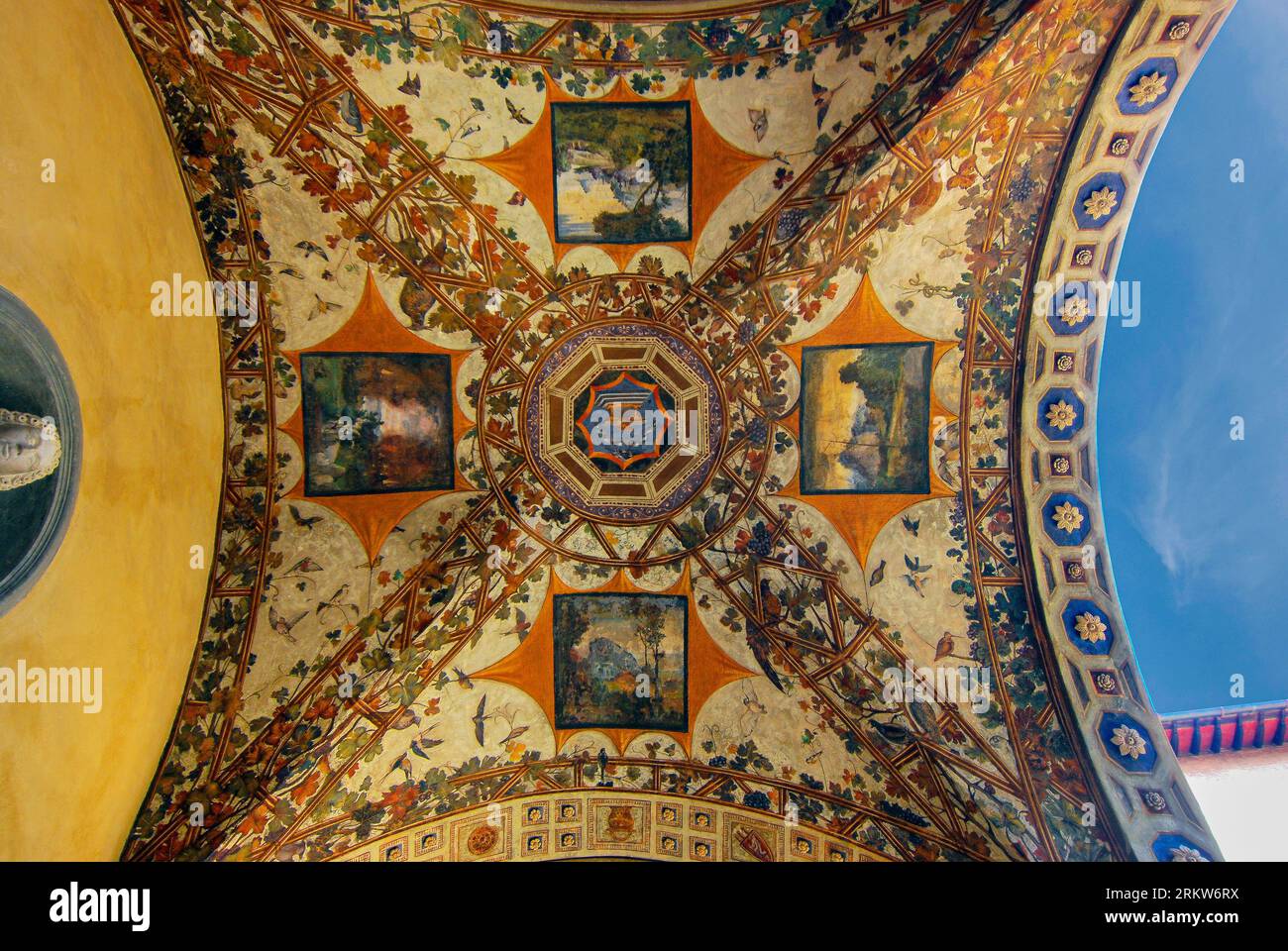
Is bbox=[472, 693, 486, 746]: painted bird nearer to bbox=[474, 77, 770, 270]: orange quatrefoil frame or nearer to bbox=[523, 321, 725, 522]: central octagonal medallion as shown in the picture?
bbox=[523, 321, 725, 522]: central octagonal medallion

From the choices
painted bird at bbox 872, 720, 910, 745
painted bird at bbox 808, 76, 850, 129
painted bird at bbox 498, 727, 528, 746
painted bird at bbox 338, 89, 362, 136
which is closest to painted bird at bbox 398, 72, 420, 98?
painted bird at bbox 338, 89, 362, 136

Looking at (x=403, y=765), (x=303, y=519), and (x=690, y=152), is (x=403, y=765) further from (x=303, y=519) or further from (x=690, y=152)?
(x=690, y=152)

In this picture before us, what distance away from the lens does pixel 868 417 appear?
794cm

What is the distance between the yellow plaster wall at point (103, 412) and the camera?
5164 millimetres

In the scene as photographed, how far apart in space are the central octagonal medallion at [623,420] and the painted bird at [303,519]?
7.90 ft

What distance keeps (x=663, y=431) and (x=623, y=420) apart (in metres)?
0.47

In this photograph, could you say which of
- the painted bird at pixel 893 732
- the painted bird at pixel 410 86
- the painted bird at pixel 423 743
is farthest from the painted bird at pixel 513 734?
the painted bird at pixel 410 86

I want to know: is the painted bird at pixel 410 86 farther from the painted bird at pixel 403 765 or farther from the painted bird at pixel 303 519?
the painted bird at pixel 403 765

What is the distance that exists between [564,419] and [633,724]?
12.4 ft
